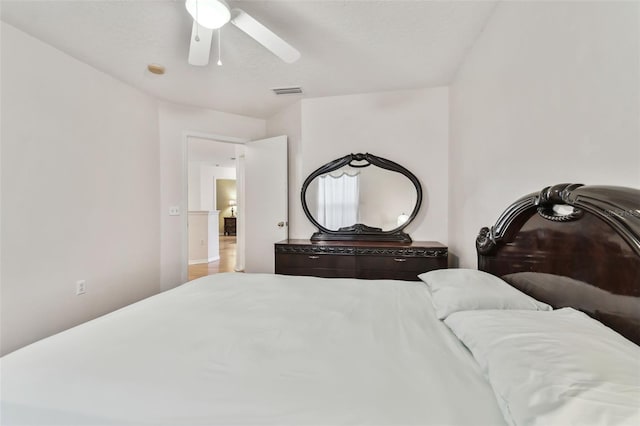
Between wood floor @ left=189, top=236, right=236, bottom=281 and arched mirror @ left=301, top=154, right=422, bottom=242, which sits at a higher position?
arched mirror @ left=301, top=154, right=422, bottom=242

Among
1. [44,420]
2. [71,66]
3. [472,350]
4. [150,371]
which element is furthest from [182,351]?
[71,66]

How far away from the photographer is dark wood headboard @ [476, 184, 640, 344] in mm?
747

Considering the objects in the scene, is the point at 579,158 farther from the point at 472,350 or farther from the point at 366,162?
the point at 366,162

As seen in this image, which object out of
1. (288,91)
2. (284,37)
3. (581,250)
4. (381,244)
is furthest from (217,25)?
(381,244)

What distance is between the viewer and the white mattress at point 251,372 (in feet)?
2.10

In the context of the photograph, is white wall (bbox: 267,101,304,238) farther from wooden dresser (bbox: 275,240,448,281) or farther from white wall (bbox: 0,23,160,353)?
white wall (bbox: 0,23,160,353)

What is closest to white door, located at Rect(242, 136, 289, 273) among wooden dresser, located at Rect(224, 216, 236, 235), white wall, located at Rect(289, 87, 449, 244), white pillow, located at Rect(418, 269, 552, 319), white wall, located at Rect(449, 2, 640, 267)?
white wall, located at Rect(289, 87, 449, 244)

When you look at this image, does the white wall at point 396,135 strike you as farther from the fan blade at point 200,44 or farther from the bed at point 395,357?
the bed at point 395,357

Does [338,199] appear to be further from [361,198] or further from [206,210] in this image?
[206,210]

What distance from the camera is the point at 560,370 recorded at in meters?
0.60

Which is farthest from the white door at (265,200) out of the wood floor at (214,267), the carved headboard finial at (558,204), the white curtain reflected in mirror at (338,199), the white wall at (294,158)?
the carved headboard finial at (558,204)

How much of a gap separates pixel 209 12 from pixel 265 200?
219cm

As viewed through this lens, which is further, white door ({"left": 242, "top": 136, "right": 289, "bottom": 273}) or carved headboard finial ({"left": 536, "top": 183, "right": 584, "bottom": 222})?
white door ({"left": 242, "top": 136, "right": 289, "bottom": 273})

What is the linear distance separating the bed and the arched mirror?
5.50ft
